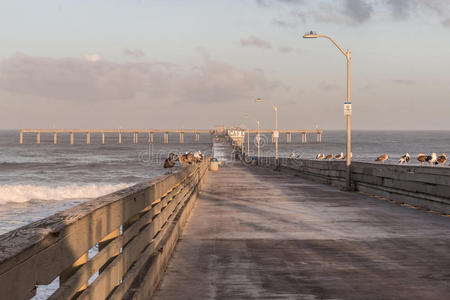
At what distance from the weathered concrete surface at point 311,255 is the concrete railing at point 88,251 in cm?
75

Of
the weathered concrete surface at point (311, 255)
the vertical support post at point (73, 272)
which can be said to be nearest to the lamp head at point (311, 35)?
the weathered concrete surface at point (311, 255)

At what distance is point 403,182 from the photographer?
16.3 metres

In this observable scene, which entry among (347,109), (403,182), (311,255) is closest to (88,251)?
(311,255)

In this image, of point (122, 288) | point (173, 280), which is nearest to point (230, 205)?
point (173, 280)

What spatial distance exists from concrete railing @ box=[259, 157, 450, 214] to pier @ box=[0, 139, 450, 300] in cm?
6

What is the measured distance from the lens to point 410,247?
362 inches

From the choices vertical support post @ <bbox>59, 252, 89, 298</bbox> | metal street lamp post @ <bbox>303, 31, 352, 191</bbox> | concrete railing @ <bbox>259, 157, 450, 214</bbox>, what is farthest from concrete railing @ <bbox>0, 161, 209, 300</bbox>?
metal street lamp post @ <bbox>303, 31, 352, 191</bbox>

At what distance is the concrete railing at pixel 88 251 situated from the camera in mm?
2436

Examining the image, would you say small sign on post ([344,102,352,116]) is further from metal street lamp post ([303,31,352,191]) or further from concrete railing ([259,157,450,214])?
concrete railing ([259,157,450,214])

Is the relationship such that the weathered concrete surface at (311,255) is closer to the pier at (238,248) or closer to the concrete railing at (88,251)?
the pier at (238,248)

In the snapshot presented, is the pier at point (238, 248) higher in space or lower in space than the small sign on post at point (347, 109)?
lower

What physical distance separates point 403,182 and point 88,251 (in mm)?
13841

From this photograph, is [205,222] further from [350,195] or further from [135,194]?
[350,195]

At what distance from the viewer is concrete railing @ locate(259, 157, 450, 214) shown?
13672 millimetres
